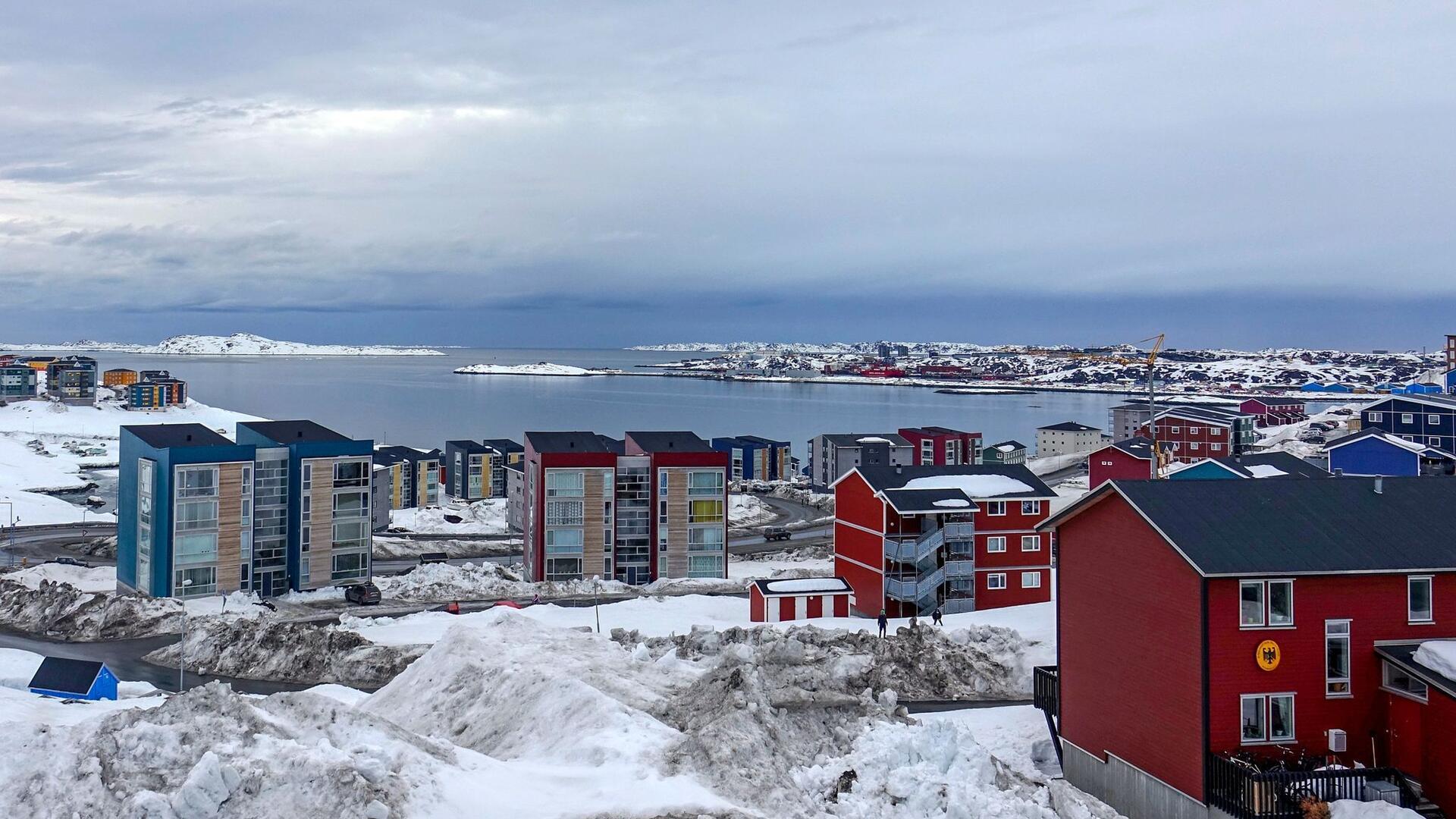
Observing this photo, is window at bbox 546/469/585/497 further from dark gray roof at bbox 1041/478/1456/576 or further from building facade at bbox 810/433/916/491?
building facade at bbox 810/433/916/491

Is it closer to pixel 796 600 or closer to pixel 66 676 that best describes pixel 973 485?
pixel 796 600

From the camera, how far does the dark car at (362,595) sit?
1790 inches

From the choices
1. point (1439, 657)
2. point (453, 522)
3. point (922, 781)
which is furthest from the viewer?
point (453, 522)

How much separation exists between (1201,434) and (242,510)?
8419 cm

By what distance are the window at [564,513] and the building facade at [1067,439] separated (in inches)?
3167

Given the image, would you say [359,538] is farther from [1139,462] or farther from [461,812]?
[1139,462]

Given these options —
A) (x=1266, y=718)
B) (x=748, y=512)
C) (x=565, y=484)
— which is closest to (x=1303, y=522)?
(x=1266, y=718)

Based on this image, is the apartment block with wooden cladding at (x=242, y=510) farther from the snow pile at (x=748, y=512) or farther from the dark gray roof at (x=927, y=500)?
the snow pile at (x=748, y=512)

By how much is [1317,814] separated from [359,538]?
133 feet

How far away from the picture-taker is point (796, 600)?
38656 millimetres

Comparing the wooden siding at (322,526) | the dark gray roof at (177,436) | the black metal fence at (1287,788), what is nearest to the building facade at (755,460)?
the wooden siding at (322,526)

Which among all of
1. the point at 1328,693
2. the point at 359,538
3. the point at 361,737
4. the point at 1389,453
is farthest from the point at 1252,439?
the point at 361,737

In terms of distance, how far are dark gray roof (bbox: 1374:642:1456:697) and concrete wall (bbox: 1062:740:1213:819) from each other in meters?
4.02

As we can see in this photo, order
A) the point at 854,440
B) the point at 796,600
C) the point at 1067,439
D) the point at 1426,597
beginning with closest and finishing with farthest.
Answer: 1. the point at 1426,597
2. the point at 796,600
3. the point at 854,440
4. the point at 1067,439
